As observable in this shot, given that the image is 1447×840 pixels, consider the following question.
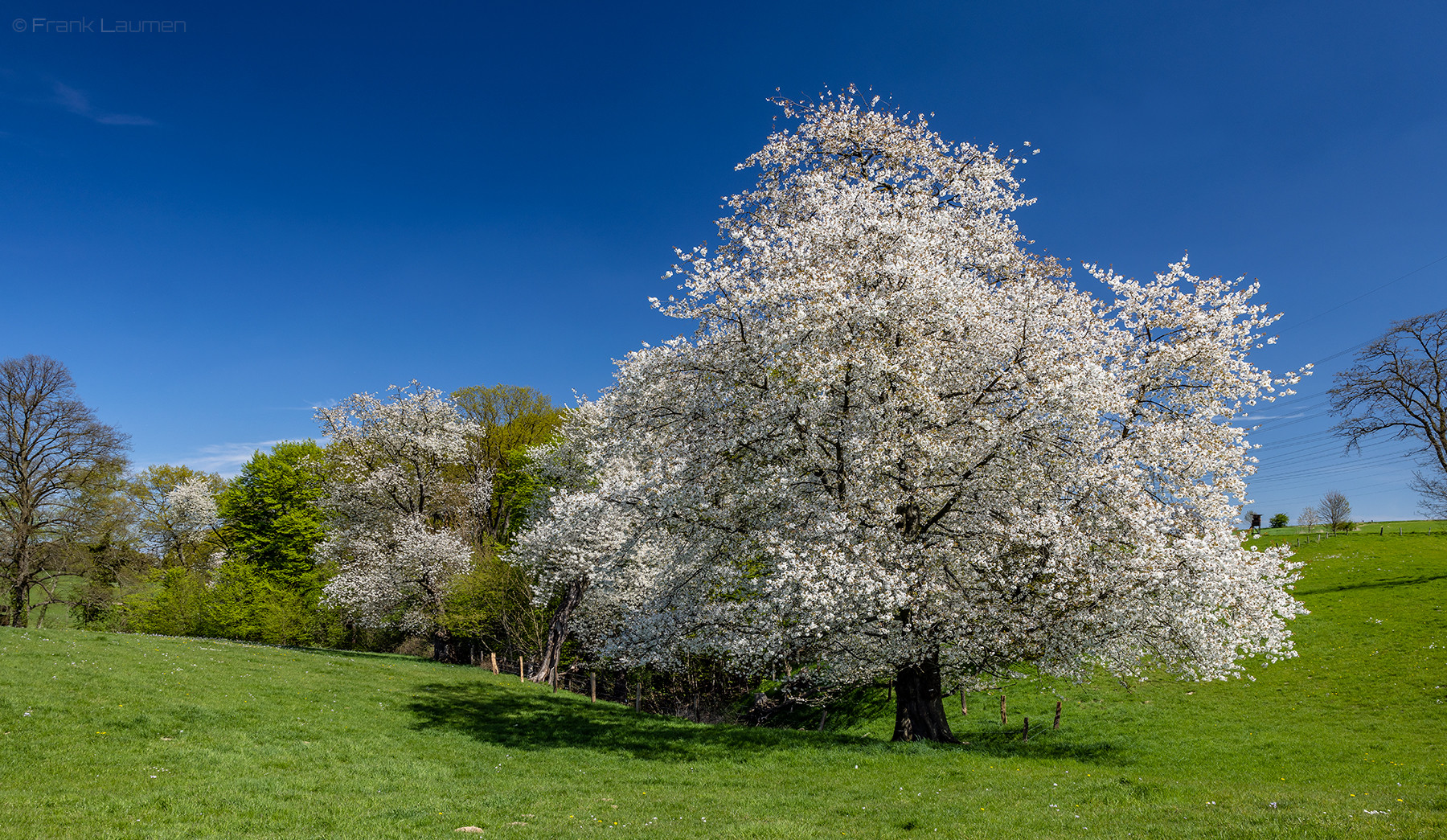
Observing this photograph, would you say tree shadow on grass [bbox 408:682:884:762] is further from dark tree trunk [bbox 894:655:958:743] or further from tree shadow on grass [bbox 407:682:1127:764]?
dark tree trunk [bbox 894:655:958:743]

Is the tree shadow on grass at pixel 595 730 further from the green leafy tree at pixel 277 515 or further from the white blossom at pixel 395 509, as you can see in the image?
the green leafy tree at pixel 277 515

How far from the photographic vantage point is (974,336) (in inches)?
679

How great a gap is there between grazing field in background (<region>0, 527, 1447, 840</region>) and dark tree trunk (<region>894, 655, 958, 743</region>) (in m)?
1.19

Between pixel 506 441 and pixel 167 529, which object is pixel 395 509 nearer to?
pixel 506 441

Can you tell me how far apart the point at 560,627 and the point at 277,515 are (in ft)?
124

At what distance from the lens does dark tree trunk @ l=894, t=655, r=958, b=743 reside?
19812 millimetres

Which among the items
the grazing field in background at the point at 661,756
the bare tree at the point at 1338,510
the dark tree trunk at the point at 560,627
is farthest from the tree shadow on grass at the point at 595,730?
the bare tree at the point at 1338,510

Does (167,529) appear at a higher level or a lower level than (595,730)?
higher

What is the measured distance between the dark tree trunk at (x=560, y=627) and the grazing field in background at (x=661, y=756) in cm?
576

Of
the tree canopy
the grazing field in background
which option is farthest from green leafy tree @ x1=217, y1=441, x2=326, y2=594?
the tree canopy

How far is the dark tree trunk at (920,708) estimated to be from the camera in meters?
19.8

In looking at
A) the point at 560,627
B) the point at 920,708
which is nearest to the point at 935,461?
the point at 920,708

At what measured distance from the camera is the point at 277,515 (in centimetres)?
6009

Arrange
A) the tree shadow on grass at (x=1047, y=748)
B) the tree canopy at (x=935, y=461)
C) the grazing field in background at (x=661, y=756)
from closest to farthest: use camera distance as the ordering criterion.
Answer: the grazing field in background at (x=661, y=756) < the tree canopy at (x=935, y=461) < the tree shadow on grass at (x=1047, y=748)
